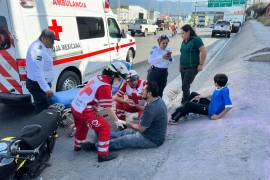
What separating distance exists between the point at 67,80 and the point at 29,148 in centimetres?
370

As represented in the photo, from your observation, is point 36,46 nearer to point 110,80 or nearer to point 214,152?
point 110,80

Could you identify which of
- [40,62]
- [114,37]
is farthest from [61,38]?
[114,37]

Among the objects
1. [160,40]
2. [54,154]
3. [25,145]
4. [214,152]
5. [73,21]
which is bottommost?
[54,154]

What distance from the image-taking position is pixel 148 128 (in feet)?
13.9

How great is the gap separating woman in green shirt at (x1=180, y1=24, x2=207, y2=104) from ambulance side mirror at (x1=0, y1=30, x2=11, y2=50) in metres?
3.38

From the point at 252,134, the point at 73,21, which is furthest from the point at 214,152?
the point at 73,21

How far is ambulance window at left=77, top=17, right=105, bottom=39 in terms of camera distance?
7230 millimetres

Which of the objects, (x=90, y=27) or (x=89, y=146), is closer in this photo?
(x=89, y=146)

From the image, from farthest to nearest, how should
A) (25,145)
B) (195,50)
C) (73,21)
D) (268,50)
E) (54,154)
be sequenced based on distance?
(268,50), (73,21), (195,50), (54,154), (25,145)

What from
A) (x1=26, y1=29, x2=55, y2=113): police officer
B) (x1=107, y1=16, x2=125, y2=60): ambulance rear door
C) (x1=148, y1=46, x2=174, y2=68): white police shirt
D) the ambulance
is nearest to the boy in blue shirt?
(x1=148, y1=46, x2=174, y2=68): white police shirt

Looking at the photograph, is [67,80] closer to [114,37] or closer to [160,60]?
[160,60]

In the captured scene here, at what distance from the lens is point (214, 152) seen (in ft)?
12.0

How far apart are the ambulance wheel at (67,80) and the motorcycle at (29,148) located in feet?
8.02

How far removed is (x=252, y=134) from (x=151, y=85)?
1.57 meters
